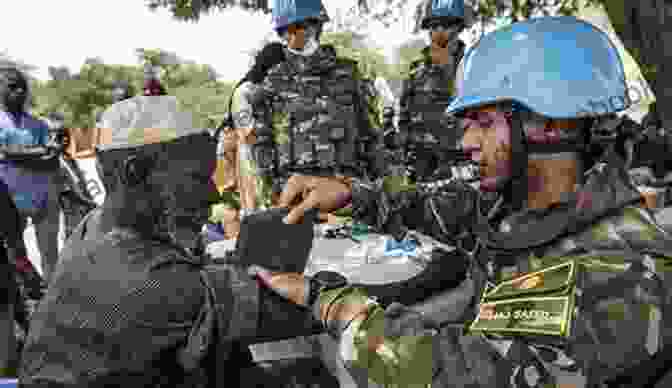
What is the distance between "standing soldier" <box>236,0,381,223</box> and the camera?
5.18m

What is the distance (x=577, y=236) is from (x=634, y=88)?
1.29 meters

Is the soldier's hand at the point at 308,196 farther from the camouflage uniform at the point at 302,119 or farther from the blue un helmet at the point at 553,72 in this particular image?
the camouflage uniform at the point at 302,119

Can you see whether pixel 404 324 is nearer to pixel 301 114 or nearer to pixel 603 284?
pixel 603 284

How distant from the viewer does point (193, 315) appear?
65.6 inches

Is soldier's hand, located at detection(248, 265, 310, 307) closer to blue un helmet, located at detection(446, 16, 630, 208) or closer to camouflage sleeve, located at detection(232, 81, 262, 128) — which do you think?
blue un helmet, located at detection(446, 16, 630, 208)

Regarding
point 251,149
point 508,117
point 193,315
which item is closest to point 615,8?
point 251,149

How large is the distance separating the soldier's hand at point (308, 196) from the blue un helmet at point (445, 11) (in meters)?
4.42

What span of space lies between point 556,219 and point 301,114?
383 centimetres

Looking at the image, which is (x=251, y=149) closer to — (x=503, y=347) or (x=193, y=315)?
(x=193, y=315)

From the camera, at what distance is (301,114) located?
5.22m

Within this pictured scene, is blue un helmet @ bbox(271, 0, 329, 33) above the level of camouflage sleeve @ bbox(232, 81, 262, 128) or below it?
above

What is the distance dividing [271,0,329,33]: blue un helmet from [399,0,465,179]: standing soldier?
1.43 metres

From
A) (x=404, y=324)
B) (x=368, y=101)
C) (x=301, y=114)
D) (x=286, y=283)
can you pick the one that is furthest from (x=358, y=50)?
(x=404, y=324)

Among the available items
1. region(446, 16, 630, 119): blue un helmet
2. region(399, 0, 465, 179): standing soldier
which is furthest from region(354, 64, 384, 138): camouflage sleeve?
region(446, 16, 630, 119): blue un helmet
